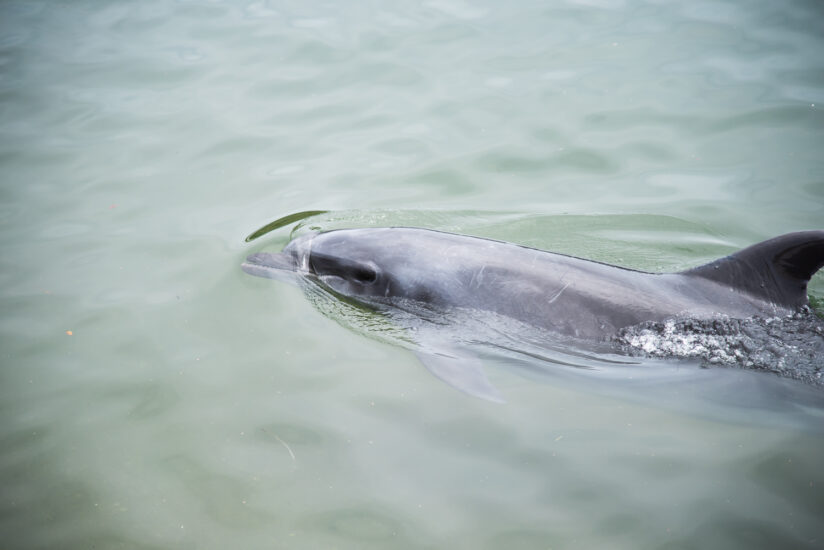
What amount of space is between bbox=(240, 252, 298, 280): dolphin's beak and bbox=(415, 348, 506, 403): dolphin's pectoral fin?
179 cm

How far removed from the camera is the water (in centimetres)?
489

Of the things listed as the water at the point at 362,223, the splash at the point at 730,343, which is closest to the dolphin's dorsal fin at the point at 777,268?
the splash at the point at 730,343

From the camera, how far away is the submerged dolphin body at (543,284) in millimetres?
5660

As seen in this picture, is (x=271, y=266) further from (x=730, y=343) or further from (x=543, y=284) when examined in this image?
(x=730, y=343)

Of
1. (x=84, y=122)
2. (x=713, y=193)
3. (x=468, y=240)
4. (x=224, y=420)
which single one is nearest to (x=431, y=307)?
(x=468, y=240)

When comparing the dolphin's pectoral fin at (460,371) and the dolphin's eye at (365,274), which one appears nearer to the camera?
the dolphin's pectoral fin at (460,371)

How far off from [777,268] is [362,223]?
4311 mm

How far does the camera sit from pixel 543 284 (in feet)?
19.5

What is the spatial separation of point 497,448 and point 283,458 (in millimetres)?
1650

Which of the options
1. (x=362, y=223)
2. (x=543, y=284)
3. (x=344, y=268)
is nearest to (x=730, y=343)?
(x=543, y=284)

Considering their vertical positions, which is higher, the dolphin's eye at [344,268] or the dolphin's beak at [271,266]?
the dolphin's eye at [344,268]

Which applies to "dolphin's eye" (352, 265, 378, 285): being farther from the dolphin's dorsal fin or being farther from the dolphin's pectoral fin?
the dolphin's dorsal fin

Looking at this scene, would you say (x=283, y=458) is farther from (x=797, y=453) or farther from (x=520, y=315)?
(x=797, y=453)

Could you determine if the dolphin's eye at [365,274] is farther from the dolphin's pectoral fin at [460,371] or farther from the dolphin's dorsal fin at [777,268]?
the dolphin's dorsal fin at [777,268]
